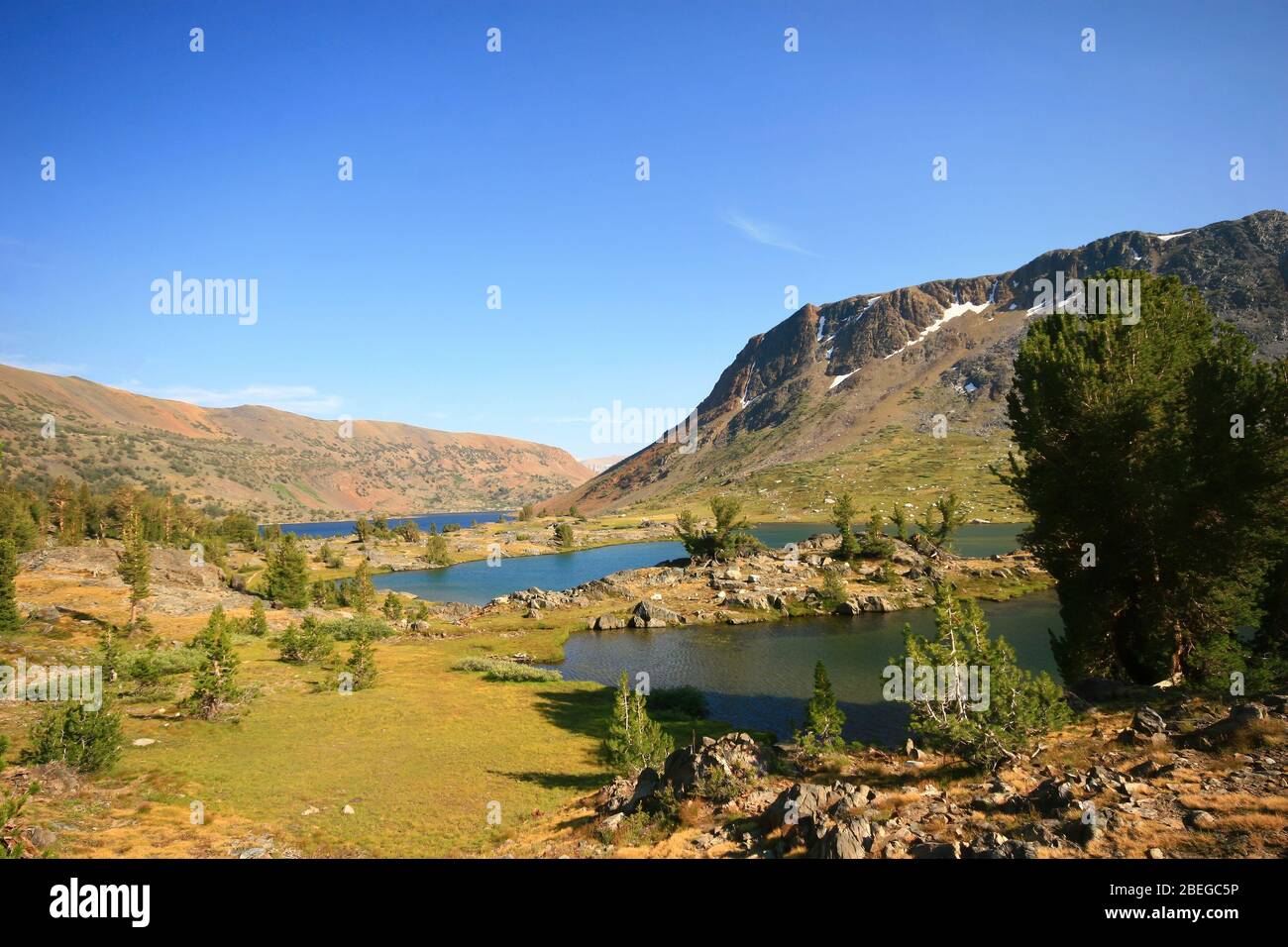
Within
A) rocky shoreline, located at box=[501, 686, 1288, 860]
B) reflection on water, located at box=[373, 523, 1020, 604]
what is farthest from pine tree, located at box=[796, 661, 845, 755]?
reflection on water, located at box=[373, 523, 1020, 604]

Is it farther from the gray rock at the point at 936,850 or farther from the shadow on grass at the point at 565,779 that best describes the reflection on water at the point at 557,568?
the gray rock at the point at 936,850

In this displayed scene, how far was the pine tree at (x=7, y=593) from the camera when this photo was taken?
153 feet

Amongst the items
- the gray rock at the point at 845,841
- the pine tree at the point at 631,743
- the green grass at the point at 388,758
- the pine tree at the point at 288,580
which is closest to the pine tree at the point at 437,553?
the pine tree at the point at 288,580

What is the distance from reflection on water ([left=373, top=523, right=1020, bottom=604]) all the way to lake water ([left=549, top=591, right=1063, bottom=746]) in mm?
50160

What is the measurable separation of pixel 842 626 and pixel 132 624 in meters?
79.4

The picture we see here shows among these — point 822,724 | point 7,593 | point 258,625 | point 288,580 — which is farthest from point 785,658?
point 288,580

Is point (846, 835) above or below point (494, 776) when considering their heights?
above

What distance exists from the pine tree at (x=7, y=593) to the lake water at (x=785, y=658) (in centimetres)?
4661

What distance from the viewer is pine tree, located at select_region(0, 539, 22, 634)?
46750 millimetres

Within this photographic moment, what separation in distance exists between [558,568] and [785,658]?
317 ft

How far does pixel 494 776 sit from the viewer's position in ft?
109
